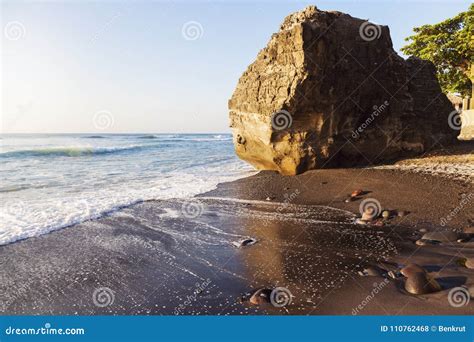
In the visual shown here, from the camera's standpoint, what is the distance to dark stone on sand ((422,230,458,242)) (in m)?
5.49

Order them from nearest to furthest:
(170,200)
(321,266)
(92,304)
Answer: (92,304), (321,266), (170,200)

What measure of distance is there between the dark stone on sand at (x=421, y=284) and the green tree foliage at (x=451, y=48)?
73.8 ft

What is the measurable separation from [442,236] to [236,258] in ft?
11.9

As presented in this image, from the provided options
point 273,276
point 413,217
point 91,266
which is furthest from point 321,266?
point 91,266

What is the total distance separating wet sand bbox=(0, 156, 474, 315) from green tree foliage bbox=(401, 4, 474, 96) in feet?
60.2

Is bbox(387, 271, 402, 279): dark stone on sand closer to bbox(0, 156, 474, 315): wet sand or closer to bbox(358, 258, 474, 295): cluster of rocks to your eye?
bbox(358, 258, 474, 295): cluster of rocks

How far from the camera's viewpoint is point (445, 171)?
31.4 feet

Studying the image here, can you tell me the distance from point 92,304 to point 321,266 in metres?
3.21

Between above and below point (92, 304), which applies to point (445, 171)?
above

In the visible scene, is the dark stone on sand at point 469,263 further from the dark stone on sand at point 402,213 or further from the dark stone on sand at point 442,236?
the dark stone on sand at point 402,213

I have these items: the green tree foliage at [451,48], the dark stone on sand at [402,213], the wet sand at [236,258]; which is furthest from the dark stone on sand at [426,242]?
the green tree foliage at [451,48]

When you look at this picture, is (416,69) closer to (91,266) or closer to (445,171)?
(445,171)

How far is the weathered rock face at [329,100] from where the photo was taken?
10.7 meters

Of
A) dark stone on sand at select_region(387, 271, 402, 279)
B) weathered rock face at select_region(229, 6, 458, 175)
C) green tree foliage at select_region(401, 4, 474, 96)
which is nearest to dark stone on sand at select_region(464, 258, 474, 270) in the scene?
dark stone on sand at select_region(387, 271, 402, 279)
